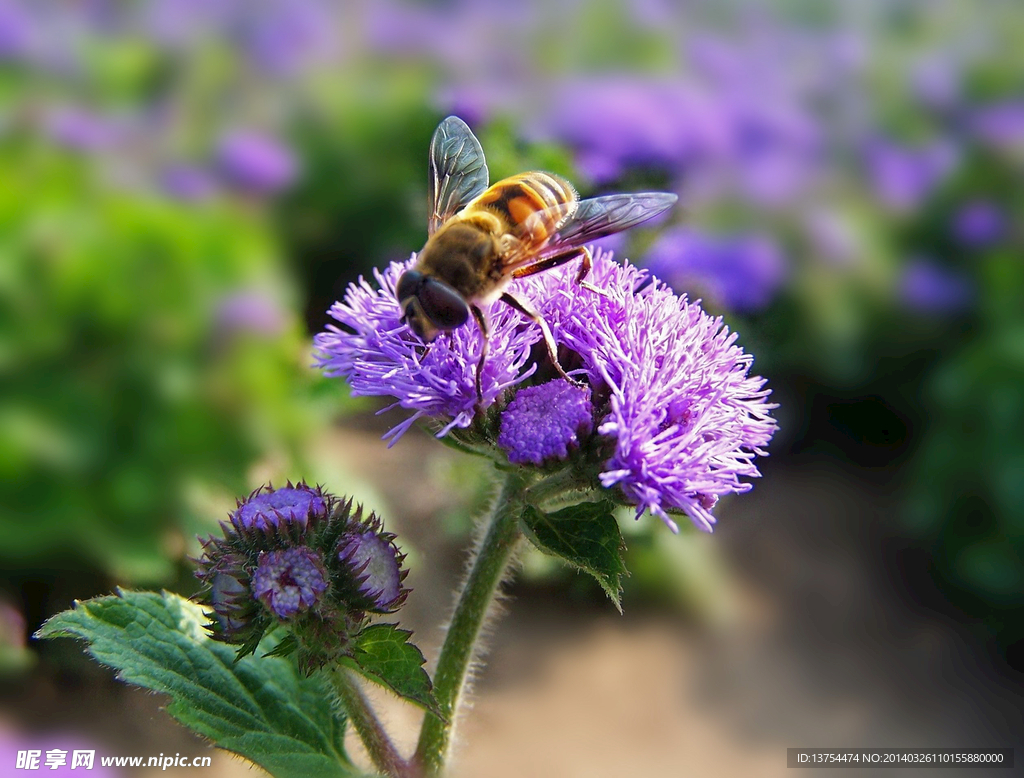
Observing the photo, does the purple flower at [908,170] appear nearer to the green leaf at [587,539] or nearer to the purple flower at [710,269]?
the purple flower at [710,269]

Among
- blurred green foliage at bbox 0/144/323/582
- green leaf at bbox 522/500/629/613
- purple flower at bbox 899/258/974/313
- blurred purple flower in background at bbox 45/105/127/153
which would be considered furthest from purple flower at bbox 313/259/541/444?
purple flower at bbox 899/258/974/313

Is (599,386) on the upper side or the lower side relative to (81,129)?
lower

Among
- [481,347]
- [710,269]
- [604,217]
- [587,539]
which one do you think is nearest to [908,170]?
[710,269]

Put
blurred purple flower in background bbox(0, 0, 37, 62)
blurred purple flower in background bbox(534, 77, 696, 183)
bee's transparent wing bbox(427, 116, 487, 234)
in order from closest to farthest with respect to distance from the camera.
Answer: bee's transparent wing bbox(427, 116, 487, 234)
blurred purple flower in background bbox(534, 77, 696, 183)
blurred purple flower in background bbox(0, 0, 37, 62)

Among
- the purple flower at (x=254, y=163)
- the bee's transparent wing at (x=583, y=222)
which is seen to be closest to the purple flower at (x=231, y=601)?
the bee's transparent wing at (x=583, y=222)

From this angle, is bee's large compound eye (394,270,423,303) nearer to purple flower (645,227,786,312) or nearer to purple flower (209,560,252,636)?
purple flower (209,560,252,636)

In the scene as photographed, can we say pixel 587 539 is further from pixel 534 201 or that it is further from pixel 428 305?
pixel 534 201

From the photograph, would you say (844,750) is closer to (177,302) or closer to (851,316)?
(851,316)

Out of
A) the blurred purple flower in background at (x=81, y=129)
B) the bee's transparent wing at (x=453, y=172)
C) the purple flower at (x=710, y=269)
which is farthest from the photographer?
the blurred purple flower in background at (x=81, y=129)
